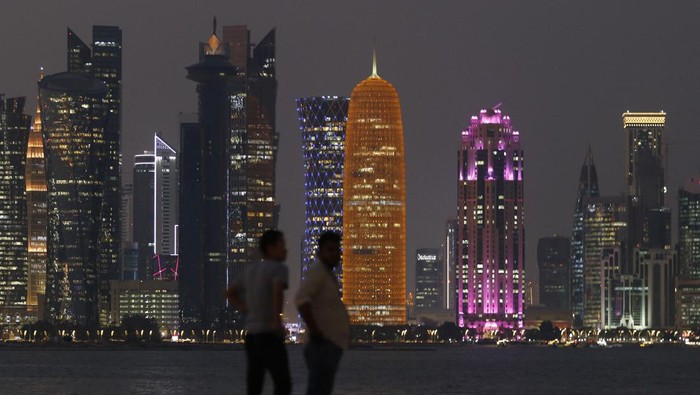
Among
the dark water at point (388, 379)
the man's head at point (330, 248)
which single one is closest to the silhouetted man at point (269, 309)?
the man's head at point (330, 248)

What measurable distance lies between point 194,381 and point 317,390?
103691mm

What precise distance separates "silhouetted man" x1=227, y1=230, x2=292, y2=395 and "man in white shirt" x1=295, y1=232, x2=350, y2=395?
39cm

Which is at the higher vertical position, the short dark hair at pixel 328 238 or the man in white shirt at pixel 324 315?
the short dark hair at pixel 328 238

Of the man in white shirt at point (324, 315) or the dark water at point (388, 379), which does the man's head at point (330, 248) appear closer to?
the man in white shirt at point (324, 315)

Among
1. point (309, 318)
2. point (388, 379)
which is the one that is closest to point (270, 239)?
point (309, 318)

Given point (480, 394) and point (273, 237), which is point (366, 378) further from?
point (273, 237)

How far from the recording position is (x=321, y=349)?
A: 25.2 m

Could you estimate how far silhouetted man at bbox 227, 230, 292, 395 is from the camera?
25203 millimetres

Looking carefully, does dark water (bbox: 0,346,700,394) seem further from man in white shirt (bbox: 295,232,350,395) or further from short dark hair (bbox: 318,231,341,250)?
short dark hair (bbox: 318,231,341,250)

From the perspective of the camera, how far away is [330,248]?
24922 millimetres

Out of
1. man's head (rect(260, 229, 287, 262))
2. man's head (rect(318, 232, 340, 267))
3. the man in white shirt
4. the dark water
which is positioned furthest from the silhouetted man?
the dark water

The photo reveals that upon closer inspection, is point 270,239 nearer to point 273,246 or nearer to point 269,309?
point 273,246

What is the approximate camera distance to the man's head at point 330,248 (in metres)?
24.9

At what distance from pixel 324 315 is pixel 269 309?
0.88 meters
